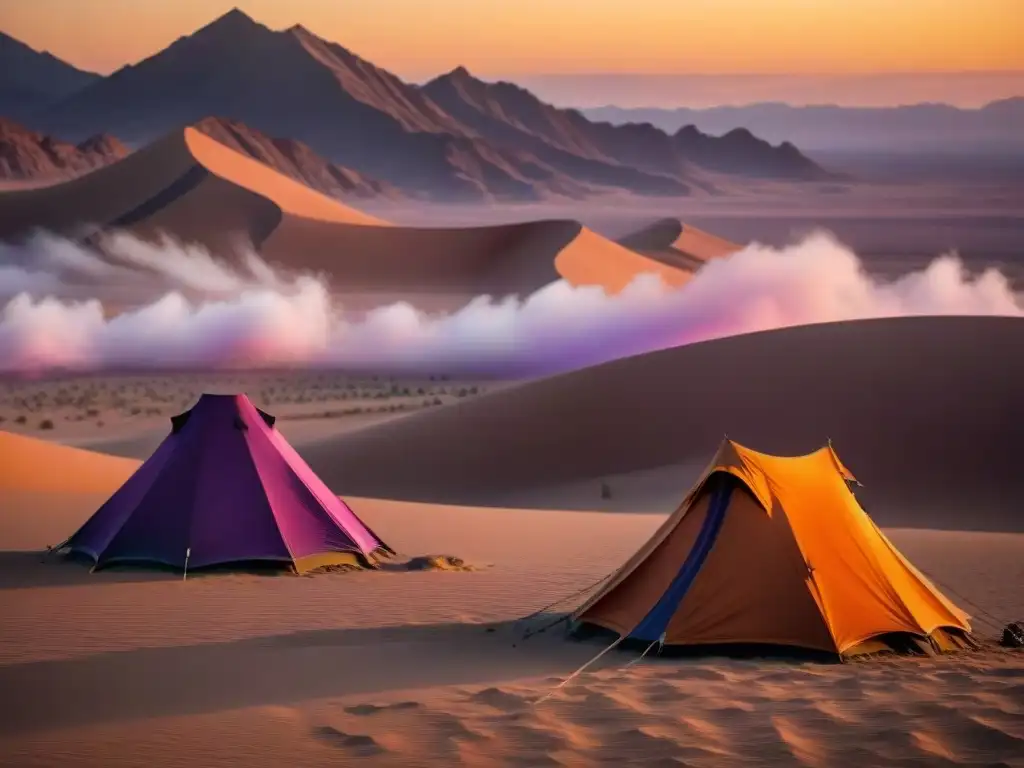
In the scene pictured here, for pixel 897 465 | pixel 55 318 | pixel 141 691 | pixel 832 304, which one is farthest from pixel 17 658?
pixel 832 304

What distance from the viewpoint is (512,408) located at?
124 feet

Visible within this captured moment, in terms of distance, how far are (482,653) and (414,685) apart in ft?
4.54

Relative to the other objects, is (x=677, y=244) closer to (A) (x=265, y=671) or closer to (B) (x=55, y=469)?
(B) (x=55, y=469)

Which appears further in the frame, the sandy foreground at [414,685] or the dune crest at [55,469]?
the dune crest at [55,469]

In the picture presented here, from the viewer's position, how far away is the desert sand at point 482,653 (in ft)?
35.5

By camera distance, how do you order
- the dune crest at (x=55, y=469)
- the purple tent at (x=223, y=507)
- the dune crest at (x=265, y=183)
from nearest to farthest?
1. the purple tent at (x=223, y=507)
2. the dune crest at (x=55, y=469)
3. the dune crest at (x=265, y=183)

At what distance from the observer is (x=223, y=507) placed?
58.5 feet

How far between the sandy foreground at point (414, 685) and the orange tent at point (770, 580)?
0.31m

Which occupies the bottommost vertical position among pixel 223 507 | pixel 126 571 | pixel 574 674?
pixel 574 674

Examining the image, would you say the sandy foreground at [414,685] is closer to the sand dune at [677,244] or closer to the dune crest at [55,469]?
the dune crest at [55,469]

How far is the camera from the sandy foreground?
1070cm

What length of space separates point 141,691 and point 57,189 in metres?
111

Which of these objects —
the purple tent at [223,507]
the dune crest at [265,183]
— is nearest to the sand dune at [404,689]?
the purple tent at [223,507]

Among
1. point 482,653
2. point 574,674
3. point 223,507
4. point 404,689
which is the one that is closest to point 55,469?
point 223,507
